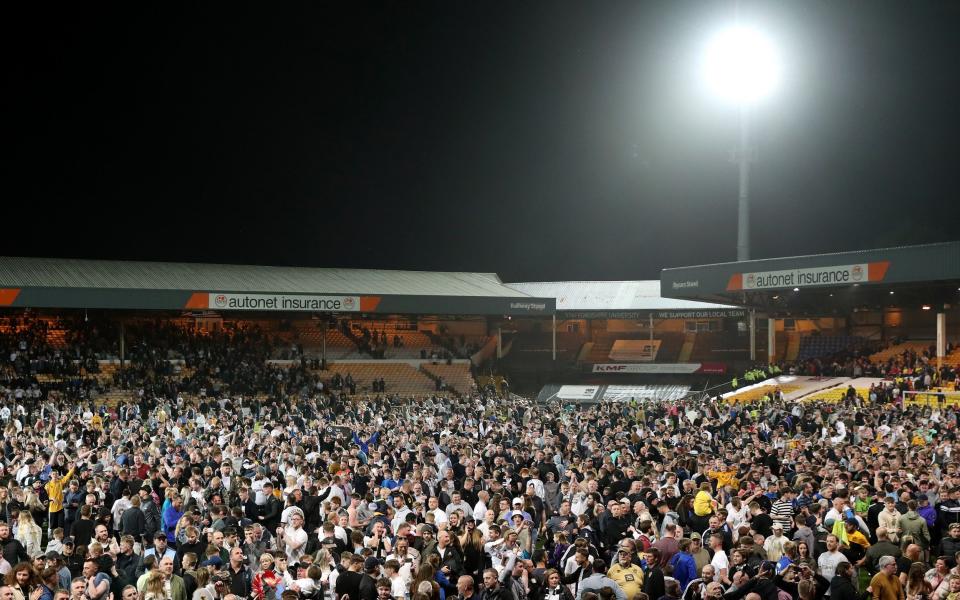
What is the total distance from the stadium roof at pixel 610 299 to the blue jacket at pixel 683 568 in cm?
3242

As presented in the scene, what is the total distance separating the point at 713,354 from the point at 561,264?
13669 mm

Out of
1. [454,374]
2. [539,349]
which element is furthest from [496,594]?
[539,349]

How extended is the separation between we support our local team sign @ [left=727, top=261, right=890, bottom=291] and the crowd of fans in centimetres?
842

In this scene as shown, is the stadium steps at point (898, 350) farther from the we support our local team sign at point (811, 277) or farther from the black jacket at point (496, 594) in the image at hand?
the black jacket at point (496, 594)

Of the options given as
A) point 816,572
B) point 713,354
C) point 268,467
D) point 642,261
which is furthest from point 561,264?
point 816,572

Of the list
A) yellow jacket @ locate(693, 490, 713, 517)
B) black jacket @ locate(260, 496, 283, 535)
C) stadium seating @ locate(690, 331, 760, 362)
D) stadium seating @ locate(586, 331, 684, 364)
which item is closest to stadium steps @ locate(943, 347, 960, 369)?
stadium seating @ locate(690, 331, 760, 362)

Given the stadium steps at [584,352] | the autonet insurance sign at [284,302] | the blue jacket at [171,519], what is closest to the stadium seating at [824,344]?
the stadium steps at [584,352]

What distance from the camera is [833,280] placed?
93.1ft

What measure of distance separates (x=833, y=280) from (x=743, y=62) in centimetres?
1163

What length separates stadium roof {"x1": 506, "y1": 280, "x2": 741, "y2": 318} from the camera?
41.4 metres

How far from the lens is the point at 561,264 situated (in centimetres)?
5428

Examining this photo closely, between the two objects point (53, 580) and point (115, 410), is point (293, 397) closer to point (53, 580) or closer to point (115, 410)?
point (115, 410)

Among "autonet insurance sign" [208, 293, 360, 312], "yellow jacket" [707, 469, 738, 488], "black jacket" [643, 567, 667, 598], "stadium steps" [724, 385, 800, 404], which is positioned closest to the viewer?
"black jacket" [643, 567, 667, 598]

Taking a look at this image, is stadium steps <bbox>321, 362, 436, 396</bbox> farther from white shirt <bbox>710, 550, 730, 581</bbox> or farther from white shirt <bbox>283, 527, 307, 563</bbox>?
white shirt <bbox>710, 550, 730, 581</bbox>
